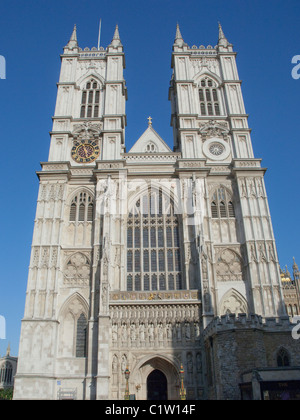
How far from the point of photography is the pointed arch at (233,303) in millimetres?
24719

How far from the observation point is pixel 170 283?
2578 centimetres

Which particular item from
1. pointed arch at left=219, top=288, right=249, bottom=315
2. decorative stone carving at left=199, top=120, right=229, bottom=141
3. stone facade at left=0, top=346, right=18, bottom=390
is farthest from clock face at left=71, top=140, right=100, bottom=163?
stone facade at left=0, top=346, right=18, bottom=390

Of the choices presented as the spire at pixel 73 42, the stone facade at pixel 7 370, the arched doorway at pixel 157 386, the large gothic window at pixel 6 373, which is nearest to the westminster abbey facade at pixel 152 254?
the arched doorway at pixel 157 386

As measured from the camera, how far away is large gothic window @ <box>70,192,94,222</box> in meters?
27.8

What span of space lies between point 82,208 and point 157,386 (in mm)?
13350

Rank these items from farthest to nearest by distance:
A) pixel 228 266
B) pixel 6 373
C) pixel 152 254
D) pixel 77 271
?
1. pixel 6 373
2. pixel 152 254
3. pixel 228 266
4. pixel 77 271

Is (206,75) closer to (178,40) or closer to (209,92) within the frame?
(209,92)

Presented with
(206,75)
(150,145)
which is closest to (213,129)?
(150,145)

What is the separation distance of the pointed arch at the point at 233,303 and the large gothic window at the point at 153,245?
2.91 metres

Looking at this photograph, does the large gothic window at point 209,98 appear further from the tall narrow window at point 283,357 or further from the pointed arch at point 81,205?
the tall narrow window at point 283,357

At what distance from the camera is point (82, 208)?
28.3 m

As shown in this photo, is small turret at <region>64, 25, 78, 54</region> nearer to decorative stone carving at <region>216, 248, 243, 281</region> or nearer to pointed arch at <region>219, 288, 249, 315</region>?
decorative stone carving at <region>216, 248, 243, 281</region>

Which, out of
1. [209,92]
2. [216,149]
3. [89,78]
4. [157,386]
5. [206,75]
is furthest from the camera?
[206,75]
